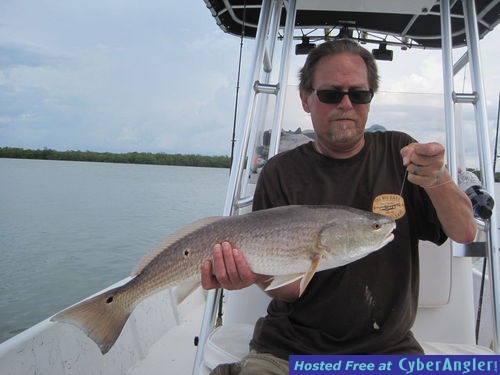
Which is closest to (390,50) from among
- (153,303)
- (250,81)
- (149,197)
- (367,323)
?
(250,81)

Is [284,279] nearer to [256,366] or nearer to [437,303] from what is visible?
[256,366]

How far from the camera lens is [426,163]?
6.04ft

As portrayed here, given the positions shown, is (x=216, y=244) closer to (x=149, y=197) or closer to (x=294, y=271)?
(x=294, y=271)

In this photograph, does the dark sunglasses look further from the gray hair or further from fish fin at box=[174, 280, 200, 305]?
fish fin at box=[174, 280, 200, 305]

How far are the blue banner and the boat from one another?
948 millimetres

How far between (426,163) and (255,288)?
1.67 m

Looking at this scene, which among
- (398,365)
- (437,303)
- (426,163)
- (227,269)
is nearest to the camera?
(398,365)

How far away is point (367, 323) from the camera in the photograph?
7.30ft

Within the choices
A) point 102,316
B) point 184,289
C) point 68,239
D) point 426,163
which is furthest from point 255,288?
point 68,239

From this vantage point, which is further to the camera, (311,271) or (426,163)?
(311,271)

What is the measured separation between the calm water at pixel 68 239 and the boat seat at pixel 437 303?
15.5 ft

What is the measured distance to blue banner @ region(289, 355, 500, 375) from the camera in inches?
63.4

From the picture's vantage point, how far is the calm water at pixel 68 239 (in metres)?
7.93

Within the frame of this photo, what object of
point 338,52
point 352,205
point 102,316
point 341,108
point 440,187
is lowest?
point 102,316
